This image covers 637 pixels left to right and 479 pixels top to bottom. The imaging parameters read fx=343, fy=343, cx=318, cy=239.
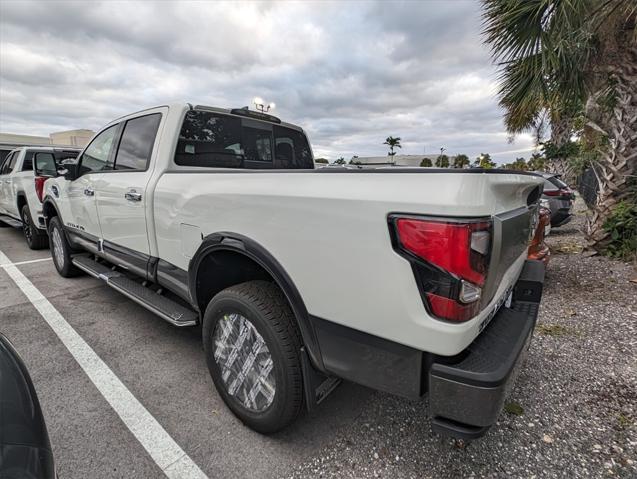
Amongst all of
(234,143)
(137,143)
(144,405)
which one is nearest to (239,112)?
(234,143)

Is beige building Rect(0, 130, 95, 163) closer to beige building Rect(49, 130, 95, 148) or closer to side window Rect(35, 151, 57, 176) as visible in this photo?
beige building Rect(49, 130, 95, 148)

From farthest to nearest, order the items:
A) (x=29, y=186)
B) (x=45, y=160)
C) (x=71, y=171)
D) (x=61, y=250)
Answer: (x=45, y=160) < (x=29, y=186) < (x=61, y=250) < (x=71, y=171)

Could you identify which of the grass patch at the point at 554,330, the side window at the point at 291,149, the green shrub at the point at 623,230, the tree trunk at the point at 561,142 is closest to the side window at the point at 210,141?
the side window at the point at 291,149

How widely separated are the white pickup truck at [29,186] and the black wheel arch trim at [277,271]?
5.44 metres

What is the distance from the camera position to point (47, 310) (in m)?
3.87

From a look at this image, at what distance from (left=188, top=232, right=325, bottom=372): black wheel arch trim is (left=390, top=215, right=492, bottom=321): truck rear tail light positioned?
2.02 feet

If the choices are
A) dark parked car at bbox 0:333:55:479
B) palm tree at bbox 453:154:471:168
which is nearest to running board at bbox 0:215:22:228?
dark parked car at bbox 0:333:55:479

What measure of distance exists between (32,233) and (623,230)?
34.1 feet

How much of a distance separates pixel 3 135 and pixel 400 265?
38321mm

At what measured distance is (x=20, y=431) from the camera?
113 centimetres

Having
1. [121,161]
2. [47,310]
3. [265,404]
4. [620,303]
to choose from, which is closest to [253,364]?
[265,404]

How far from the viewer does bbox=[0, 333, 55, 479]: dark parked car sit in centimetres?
104

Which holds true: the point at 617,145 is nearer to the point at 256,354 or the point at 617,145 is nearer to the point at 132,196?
the point at 256,354

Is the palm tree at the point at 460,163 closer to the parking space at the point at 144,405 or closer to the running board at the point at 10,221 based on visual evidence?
the parking space at the point at 144,405
